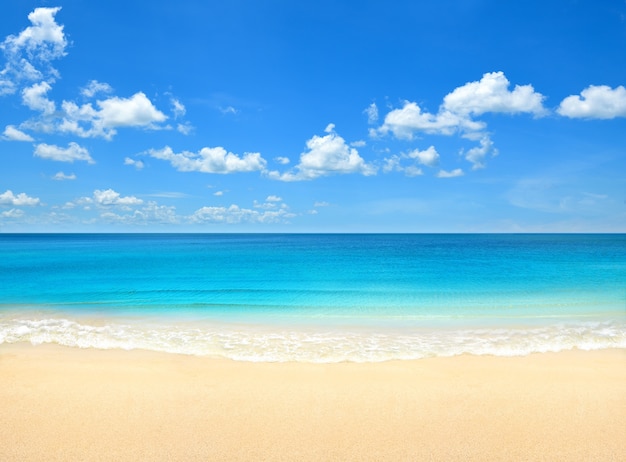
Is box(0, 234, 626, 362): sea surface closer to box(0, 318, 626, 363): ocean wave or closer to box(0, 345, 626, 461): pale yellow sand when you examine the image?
box(0, 318, 626, 363): ocean wave

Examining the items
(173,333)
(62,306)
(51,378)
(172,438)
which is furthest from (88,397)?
(62,306)

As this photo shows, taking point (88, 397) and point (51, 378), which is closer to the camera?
point (88, 397)

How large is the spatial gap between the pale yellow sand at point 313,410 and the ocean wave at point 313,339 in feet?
3.21

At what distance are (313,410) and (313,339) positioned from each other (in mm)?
4602

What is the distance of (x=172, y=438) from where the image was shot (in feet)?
17.1

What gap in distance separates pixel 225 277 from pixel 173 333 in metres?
15.6

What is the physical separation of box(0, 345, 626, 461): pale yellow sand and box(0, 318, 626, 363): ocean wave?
979mm

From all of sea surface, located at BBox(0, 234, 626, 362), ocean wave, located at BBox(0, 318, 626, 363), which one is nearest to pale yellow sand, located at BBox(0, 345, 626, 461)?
ocean wave, located at BBox(0, 318, 626, 363)

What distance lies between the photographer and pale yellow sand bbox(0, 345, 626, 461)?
496 cm

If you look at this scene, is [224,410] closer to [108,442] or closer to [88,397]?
[108,442]

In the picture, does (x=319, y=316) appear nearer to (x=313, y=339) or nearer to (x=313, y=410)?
(x=313, y=339)

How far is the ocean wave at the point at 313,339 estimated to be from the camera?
908cm

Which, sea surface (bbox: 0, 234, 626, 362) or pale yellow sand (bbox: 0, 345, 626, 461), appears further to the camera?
sea surface (bbox: 0, 234, 626, 362)

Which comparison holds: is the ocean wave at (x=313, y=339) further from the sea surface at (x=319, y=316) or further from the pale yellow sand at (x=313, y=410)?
the pale yellow sand at (x=313, y=410)
